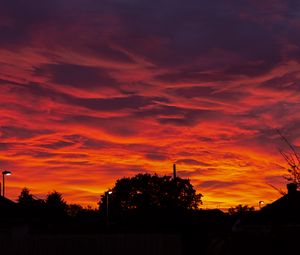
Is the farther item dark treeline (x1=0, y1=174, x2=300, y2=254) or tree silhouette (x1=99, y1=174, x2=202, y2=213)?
tree silhouette (x1=99, y1=174, x2=202, y2=213)

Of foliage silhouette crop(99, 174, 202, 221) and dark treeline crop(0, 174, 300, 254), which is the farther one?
foliage silhouette crop(99, 174, 202, 221)

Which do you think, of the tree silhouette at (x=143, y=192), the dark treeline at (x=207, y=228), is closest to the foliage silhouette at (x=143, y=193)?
the tree silhouette at (x=143, y=192)

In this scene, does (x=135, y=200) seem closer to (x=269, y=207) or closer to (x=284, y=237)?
(x=269, y=207)

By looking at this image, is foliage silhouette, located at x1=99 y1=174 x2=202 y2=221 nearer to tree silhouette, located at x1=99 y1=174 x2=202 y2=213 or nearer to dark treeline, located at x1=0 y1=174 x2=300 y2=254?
tree silhouette, located at x1=99 y1=174 x2=202 y2=213

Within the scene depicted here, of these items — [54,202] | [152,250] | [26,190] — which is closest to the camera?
[152,250]

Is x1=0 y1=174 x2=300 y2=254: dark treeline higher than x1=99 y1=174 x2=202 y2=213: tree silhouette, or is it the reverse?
x1=99 y1=174 x2=202 y2=213: tree silhouette

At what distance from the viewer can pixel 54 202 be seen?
95625mm

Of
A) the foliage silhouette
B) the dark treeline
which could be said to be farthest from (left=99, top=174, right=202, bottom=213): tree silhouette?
the dark treeline

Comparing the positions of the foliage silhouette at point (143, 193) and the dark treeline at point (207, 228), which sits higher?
the foliage silhouette at point (143, 193)

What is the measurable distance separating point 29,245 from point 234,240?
1228cm

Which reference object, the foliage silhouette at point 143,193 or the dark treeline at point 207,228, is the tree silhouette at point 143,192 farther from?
the dark treeline at point 207,228

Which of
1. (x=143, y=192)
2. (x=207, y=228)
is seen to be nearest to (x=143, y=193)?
(x=143, y=192)

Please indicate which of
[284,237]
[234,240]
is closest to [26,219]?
[234,240]

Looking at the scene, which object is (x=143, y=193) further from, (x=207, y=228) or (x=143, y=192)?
(x=207, y=228)
